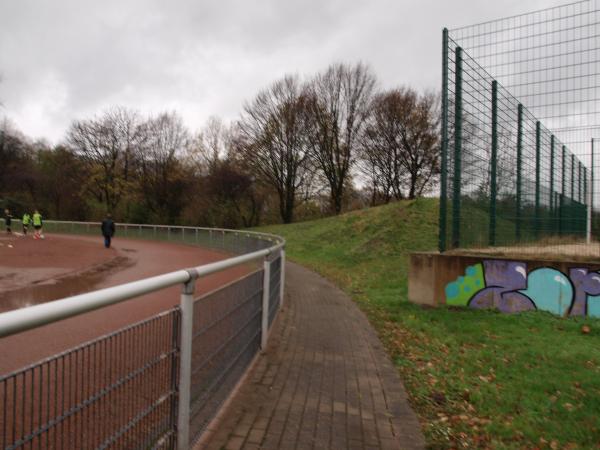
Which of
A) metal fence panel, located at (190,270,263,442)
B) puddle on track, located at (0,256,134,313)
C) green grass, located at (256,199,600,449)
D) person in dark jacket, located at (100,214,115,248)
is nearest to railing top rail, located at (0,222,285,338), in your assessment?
metal fence panel, located at (190,270,263,442)

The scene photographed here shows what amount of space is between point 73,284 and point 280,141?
95.7 feet

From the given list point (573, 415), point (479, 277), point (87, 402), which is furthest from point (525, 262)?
point (87, 402)

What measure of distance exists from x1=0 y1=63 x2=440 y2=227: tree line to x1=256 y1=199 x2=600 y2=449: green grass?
92.9 ft

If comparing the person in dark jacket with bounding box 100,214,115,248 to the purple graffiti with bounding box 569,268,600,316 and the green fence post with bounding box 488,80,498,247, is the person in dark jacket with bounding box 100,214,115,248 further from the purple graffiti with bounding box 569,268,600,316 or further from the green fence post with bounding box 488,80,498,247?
the purple graffiti with bounding box 569,268,600,316

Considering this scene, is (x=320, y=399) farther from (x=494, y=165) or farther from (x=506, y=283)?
(x=494, y=165)

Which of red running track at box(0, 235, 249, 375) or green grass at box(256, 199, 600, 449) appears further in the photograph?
red running track at box(0, 235, 249, 375)

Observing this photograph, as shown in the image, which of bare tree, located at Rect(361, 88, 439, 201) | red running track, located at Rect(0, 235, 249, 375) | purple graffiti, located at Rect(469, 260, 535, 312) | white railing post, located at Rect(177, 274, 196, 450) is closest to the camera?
white railing post, located at Rect(177, 274, 196, 450)

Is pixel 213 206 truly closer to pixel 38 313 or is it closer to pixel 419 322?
pixel 419 322

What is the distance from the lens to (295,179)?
38.8 metres

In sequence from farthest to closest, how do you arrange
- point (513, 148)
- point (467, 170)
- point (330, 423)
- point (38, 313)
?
point (513, 148) → point (467, 170) → point (330, 423) → point (38, 313)

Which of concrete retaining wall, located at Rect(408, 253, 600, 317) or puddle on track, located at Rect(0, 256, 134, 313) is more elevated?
concrete retaining wall, located at Rect(408, 253, 600, 317)

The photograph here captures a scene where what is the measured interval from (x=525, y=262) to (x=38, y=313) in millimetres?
7972

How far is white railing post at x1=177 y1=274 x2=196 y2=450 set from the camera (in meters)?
2.56

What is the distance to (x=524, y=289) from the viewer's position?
7555mm
